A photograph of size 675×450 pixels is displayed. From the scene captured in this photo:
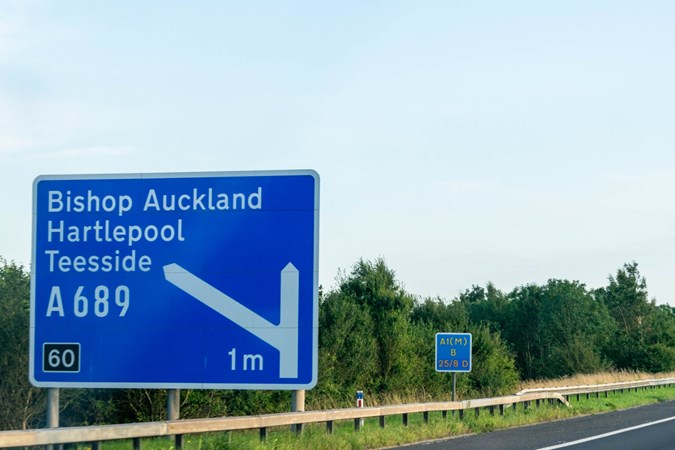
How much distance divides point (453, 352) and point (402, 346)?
28035 mm

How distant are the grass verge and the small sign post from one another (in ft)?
4.60

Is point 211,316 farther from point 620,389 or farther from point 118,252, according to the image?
point 620,389

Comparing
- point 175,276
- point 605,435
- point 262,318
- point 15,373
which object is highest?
point 175,276

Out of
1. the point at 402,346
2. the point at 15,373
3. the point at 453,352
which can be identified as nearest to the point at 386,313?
the point at 402,346

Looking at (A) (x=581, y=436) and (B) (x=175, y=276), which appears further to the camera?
(A) (x=581, y=436)

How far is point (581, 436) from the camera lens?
2266 centimetres

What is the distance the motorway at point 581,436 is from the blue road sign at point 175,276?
7.57 metres

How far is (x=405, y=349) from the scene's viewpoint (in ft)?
189

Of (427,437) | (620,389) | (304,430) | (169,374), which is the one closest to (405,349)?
(620,389)

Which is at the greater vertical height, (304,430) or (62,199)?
(62,199)

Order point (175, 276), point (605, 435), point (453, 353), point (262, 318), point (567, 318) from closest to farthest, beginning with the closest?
point (262, 318)
point (175, 276)
point (605, 435)
point (453, 353)
point (567, 318)

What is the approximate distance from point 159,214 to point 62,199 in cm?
106

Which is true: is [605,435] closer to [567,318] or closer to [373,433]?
[373,433]

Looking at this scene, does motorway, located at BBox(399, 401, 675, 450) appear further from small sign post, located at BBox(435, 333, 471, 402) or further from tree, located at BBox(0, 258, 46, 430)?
tree, located at BBox(0, 258, 46, 430)
